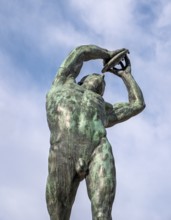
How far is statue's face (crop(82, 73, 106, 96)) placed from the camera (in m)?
9.04

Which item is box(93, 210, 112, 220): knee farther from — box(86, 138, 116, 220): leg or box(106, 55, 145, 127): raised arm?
box(106, 55, 145, 127): raised arm

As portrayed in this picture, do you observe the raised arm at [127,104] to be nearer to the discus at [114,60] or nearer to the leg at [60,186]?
the discus at [114,60]

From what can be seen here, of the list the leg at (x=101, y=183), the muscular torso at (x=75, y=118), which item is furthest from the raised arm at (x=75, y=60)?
the leg at (x=101, y=183)

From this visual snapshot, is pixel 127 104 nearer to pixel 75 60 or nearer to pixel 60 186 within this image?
pixel 75 60

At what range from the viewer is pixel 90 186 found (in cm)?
798

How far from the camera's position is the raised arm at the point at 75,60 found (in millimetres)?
8969

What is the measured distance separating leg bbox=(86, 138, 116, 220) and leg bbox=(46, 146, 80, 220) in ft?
0.74

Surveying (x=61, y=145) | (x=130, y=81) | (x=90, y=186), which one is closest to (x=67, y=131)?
(x=61, y=145)

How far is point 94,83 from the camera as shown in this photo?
907 centimetres

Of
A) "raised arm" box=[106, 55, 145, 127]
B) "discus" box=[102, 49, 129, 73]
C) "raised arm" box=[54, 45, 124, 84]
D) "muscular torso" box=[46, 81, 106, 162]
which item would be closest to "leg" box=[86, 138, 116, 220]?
"muscular torso" box=[46, 81, 106, 162]

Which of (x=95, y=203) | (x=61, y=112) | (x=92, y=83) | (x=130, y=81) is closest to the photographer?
(x=95, y=203)

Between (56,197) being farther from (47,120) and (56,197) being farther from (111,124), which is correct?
(111,124)

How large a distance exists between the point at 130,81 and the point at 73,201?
7.54 feet

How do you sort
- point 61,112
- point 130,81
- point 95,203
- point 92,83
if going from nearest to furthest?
point 95,203, point 61,112, point 92,83, point 130,81
